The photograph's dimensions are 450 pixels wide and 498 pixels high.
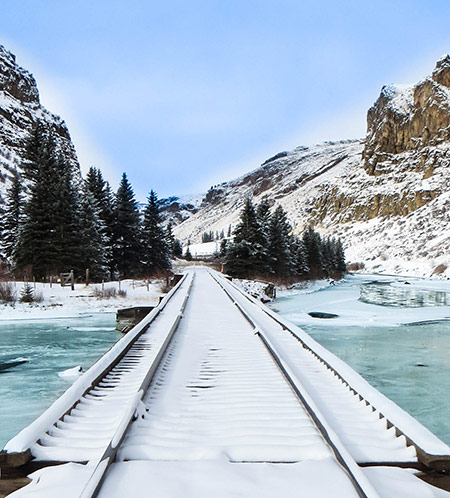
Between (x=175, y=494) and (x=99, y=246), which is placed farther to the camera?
(x=99, y=246)

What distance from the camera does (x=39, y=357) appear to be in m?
A: 9.81

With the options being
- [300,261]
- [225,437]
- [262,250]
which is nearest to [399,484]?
[225,437]

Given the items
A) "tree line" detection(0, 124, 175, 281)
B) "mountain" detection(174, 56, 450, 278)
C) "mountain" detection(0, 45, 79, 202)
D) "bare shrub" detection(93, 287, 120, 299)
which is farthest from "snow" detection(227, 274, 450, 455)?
"mountain" detection(174, 56, 450, 278)

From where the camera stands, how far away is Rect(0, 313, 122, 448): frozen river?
6227mm

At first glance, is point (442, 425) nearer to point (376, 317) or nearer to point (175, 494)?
point (175, 494)

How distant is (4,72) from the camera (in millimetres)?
71562

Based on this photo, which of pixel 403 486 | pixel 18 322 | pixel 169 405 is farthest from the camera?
pixel 18 322

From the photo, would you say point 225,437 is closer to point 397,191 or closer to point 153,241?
point 153,241

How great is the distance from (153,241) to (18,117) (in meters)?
51.1

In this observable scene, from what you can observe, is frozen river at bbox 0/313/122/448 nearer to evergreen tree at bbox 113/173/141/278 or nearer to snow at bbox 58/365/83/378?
snow at bbox 58/365/83/378

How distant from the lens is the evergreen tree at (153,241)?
3328cm

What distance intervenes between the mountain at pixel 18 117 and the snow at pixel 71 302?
128 feet

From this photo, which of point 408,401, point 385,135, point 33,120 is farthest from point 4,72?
point 385,135

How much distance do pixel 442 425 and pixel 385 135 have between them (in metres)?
148
